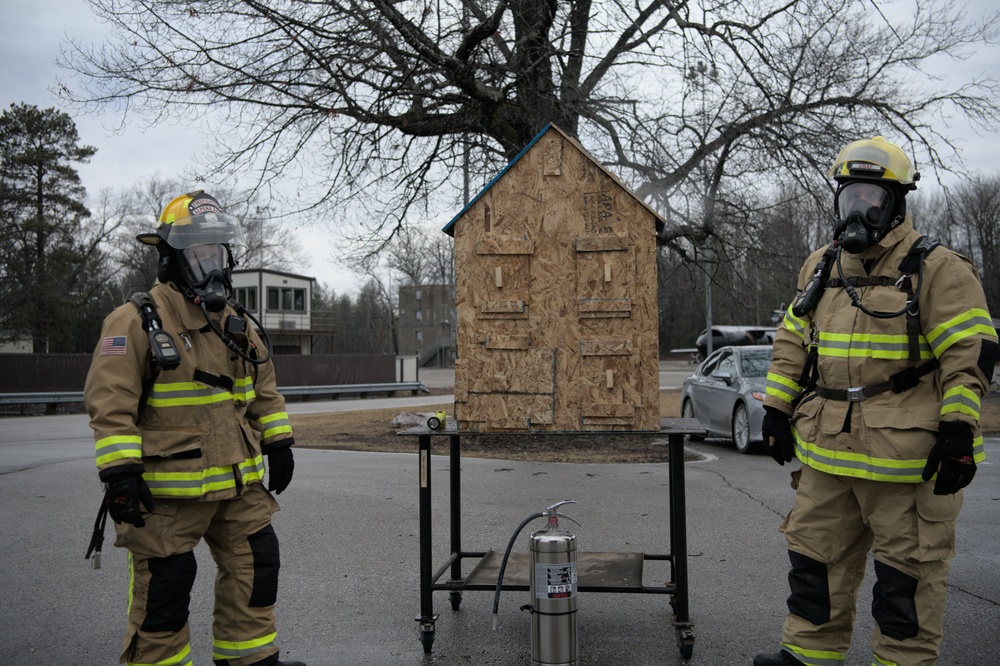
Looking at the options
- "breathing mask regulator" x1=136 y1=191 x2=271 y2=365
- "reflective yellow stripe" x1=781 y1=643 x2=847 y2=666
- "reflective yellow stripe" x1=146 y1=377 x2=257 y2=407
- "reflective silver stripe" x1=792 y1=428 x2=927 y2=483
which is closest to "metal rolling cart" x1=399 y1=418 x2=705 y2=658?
"reflective yellow stripe" x1=781 y1=643 x2=847 y2=666

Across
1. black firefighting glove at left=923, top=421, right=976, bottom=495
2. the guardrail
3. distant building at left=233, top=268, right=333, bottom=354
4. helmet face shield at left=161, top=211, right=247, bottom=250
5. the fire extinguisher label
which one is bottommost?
the guardrail

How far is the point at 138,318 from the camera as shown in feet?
12.0

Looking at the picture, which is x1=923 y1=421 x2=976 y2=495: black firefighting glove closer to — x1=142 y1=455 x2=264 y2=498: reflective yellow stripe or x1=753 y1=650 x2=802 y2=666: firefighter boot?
x1=753 y1=650 x2=802 y2=666: firefighter boot

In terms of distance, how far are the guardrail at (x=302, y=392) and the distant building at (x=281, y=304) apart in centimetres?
1527

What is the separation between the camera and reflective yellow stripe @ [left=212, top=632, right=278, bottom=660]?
3711 mm

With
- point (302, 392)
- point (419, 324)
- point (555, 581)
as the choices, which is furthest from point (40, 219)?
point (419, 324)

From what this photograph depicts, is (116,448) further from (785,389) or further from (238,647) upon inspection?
(785,389)

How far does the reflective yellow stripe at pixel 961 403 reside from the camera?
328 cm

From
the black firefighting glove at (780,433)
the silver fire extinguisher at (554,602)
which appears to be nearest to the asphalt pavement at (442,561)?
the silver fire extinguisher at (554,602)

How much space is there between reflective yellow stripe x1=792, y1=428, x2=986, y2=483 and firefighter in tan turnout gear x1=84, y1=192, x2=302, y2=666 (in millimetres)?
2524

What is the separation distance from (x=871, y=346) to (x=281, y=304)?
147 feet

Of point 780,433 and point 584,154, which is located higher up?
point 584,154

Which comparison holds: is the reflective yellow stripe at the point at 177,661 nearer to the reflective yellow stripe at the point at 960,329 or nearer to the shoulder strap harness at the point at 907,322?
the shoulder strap harness at the point at 907,322

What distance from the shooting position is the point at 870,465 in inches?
134
